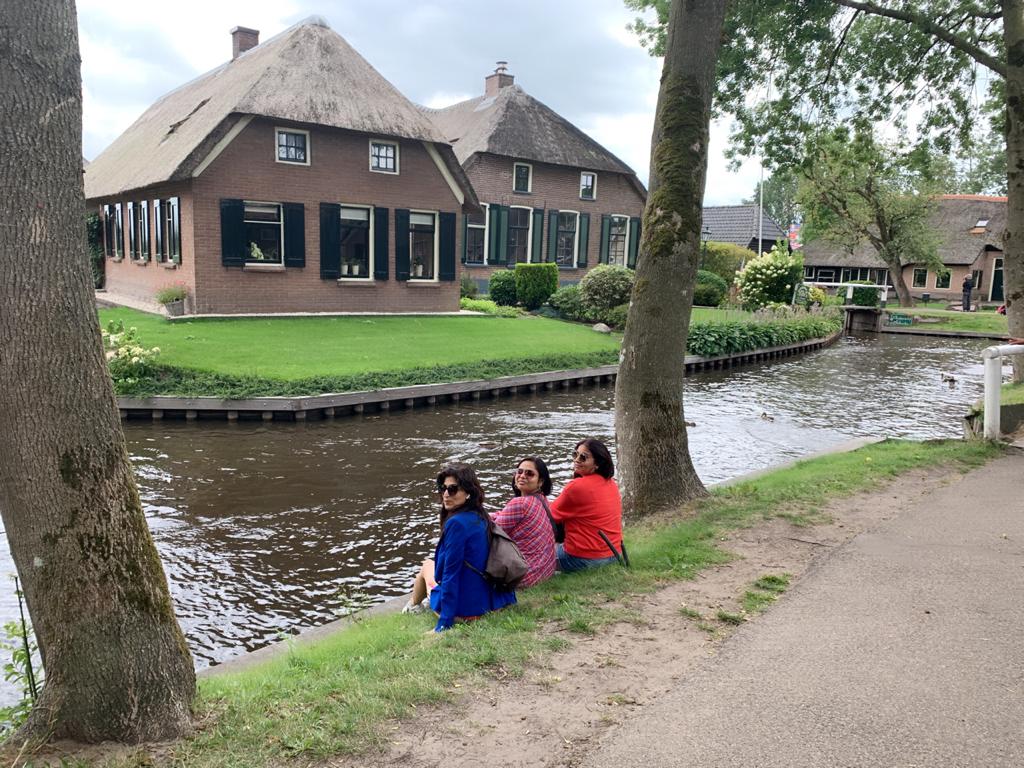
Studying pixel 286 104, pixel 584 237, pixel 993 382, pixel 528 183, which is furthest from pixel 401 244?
pixel 993 382

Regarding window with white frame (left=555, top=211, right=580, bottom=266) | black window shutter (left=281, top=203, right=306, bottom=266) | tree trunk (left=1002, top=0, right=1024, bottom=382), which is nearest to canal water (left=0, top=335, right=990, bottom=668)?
tree trunk (left=1002, top=0, right=1024, bottom=382)

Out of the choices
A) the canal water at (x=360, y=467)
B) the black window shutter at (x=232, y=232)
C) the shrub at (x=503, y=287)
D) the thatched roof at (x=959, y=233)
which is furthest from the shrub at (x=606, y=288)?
the thatched roof at (x=959, y=233)

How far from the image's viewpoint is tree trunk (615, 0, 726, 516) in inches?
271

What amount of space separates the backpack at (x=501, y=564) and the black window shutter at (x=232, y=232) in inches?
702

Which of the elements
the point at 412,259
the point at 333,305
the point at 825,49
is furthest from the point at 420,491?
the point at 412,259

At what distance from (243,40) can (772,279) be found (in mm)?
20904

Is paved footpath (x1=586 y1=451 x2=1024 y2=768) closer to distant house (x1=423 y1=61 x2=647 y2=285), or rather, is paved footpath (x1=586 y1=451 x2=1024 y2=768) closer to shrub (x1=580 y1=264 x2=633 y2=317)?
shrub (x1=580 y1=264 x2=633 y2=317)

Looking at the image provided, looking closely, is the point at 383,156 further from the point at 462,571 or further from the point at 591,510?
the point at 462,571

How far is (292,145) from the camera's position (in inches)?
850

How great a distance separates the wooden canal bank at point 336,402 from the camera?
1329 centimetres

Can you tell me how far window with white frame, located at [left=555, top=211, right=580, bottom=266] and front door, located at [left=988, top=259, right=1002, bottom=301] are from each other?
26008 millimetres

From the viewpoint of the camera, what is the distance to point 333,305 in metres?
23.0

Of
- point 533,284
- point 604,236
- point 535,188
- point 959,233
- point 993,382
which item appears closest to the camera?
point 993,382

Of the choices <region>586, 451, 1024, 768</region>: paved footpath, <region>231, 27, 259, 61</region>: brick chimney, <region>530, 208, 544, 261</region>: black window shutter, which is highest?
<region>231, 27, 259, 61</region>: brick chimney
